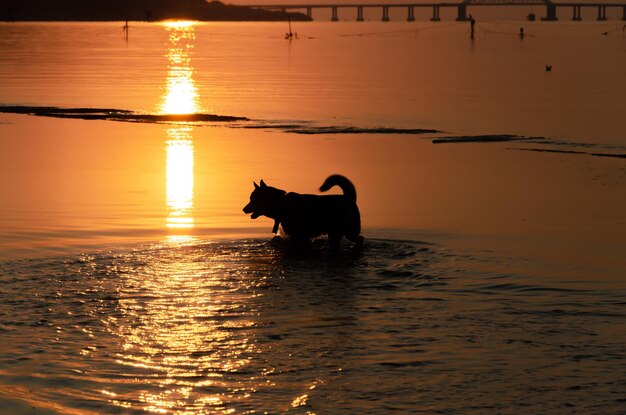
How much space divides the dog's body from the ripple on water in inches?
14.5

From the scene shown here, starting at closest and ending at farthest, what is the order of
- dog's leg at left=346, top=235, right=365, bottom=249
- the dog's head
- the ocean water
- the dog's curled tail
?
the ocean water
the dog's curled tail
dog's leg at left=346, top=235, right=365, bottom=249
the dog's head

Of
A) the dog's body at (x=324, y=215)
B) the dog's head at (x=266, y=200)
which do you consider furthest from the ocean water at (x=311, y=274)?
the dog's head at (x=266, y=200)

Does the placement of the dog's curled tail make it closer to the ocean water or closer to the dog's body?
the dog's body

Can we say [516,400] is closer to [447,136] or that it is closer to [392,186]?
[392,186]

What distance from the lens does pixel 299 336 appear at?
32.5ft

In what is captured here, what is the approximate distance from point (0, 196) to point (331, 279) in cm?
815

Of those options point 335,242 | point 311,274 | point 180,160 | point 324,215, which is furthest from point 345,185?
point 180,160

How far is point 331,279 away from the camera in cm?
1220

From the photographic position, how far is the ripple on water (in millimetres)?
8367

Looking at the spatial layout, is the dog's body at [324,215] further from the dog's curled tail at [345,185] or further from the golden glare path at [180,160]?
the golden glare path at [180,160]

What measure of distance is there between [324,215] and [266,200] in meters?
1.00

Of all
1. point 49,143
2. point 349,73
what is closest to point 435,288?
point 49,143

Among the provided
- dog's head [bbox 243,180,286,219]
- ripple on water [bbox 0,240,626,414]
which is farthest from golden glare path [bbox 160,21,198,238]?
ripple on water [bbox 0,240,626,414]

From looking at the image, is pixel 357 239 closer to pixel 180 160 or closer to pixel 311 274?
pixel 311 274
